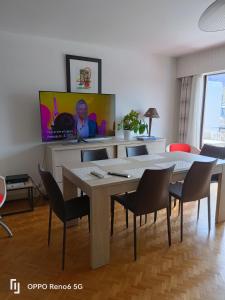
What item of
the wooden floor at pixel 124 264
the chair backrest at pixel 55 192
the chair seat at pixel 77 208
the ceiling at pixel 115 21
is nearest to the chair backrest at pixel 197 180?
the wooden floor at pixel 124 264

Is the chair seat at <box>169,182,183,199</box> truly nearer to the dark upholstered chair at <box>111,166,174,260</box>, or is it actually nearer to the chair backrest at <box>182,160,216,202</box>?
the chair backrest at <box>182,160,216,202</box>

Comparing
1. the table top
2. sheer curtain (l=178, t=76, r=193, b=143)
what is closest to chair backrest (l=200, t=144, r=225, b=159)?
the table top

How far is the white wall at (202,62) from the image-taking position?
12.5 ft

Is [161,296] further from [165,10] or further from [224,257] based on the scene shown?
[165,10]

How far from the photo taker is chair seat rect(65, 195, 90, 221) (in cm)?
203

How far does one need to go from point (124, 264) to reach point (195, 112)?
342cm

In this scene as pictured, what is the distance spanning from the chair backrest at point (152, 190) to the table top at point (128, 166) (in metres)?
0.14

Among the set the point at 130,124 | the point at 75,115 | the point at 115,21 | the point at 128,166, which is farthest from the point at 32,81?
the point at 128,166

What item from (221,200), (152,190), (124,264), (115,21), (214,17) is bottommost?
(124,264)

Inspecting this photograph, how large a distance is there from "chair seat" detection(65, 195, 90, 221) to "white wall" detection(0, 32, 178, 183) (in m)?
1.61

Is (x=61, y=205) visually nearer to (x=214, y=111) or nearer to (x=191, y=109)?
(x=191, y=109)

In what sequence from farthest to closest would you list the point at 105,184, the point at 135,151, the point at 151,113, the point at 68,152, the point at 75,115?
the point at 151,113 → the point at 75,115 → the point at 68,152 → the point at 135,151 → the point at 105,184

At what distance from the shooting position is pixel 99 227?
6.39 feet

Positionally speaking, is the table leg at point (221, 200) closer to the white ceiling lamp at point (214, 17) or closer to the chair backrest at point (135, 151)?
the chair backrest at point (135, 151)
